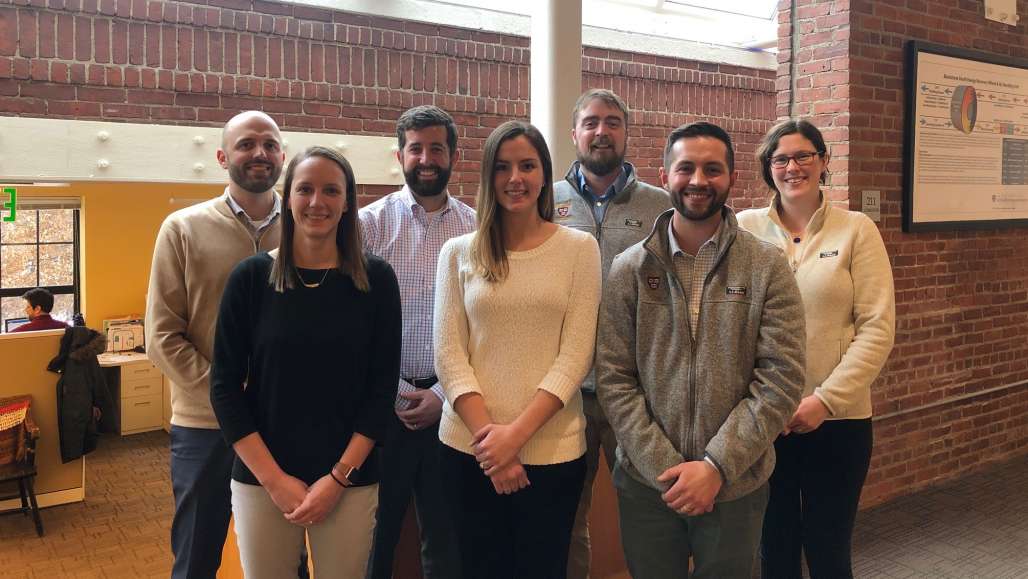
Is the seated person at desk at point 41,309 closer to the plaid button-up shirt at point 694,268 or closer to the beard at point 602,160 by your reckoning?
the beard at point 602,160

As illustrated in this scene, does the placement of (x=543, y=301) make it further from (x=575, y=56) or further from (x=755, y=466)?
(x=575, y=56)

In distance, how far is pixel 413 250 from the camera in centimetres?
248

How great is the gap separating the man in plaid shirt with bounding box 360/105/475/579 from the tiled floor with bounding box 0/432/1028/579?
209 cm

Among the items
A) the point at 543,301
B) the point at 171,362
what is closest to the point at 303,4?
the point at 171,362

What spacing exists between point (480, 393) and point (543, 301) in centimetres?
28

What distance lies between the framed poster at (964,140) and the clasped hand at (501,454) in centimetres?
312

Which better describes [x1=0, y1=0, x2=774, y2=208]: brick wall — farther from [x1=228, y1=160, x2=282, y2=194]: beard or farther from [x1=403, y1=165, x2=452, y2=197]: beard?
[x1=228, y1=160, x2=282, y2=194]: beard

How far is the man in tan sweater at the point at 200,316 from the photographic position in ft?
7.70

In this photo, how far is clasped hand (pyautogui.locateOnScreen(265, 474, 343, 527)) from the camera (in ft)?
6.37

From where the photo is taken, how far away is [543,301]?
2014 mm

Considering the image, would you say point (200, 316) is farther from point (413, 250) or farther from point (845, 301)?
point (845, 301)

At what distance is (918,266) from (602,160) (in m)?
2.60

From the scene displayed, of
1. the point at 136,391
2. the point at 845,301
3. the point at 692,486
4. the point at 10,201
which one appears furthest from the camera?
the point at 136,391

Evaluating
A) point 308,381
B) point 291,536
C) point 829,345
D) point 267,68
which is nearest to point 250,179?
point 308,381
